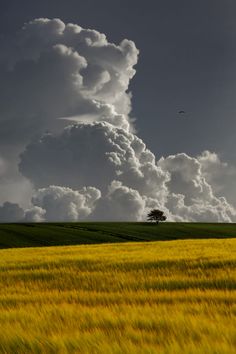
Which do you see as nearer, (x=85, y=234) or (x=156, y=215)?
(x=85, y=234)

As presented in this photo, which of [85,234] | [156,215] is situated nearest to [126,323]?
[85,234]

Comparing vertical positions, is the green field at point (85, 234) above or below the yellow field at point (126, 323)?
above

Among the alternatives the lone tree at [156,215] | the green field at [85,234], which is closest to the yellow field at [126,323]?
the green field at [85,234]

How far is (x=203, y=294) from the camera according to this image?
10.0 m

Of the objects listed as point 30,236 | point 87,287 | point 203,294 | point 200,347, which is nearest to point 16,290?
point 87,287

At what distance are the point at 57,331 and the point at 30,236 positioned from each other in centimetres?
8369

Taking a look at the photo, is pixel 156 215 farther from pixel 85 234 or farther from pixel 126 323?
pixel 126 323

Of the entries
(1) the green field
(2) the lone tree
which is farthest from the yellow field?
(2) the lone tree

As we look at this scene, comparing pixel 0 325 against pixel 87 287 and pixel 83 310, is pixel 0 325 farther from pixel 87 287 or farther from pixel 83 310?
pixel 87 287

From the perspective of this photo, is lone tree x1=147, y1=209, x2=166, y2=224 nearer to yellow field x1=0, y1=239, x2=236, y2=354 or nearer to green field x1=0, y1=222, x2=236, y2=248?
green field x1=0, y1=222, x2=236, y2=248

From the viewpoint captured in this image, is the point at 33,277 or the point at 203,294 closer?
the point at 203,294

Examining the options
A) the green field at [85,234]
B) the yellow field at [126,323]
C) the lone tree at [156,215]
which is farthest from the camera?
the lone tree at [156,215]

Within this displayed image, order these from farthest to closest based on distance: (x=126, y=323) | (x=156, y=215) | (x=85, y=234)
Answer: (x=156, y=215) → (x=85, y=234) → (x=126, y=323)

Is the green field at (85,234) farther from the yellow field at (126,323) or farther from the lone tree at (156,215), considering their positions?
the yellow field at (126,323)
